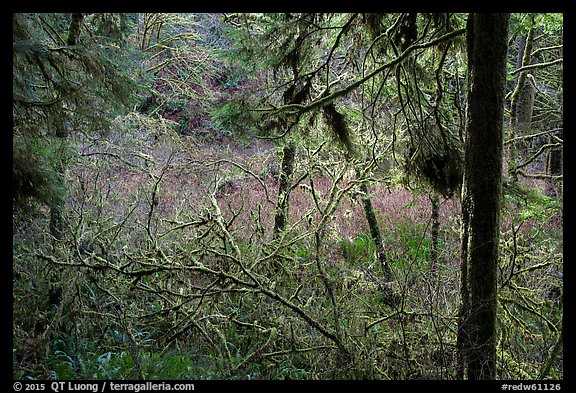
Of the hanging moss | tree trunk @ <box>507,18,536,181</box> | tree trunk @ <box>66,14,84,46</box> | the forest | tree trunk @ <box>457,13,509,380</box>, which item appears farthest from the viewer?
tree trunk @ <box>507,18,536,181</box>

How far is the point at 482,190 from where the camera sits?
10.8ft

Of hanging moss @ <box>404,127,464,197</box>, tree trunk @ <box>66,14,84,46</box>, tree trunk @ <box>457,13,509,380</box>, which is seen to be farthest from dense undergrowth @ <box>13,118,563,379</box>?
tree trunk @ <box>66,14,84,46</box>

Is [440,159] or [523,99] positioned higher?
[523,99]

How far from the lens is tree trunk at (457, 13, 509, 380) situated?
3.22m

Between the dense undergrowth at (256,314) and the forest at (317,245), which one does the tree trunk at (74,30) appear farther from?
the dense undergrowth at (256,314)

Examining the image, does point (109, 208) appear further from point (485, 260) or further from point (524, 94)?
point (524, 94)

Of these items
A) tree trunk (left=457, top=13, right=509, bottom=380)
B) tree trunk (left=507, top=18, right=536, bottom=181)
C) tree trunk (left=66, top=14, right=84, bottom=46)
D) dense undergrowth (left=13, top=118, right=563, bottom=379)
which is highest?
tree trunk (left=66, top=14, right=84, bottom=46)

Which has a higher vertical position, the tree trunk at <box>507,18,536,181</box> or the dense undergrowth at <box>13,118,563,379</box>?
the tree trunk at <box>507,18,536,181</box>

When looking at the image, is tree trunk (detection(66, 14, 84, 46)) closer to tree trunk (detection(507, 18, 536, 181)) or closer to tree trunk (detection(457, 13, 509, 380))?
tree trunk (detection(457, 13, 509, 380))

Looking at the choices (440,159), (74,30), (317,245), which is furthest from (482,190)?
(74,30)

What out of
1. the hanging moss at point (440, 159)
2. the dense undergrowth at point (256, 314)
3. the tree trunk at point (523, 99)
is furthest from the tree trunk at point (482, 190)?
the tree trunk at point (523, 99)

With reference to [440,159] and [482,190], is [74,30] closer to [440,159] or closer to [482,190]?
[440,159]
